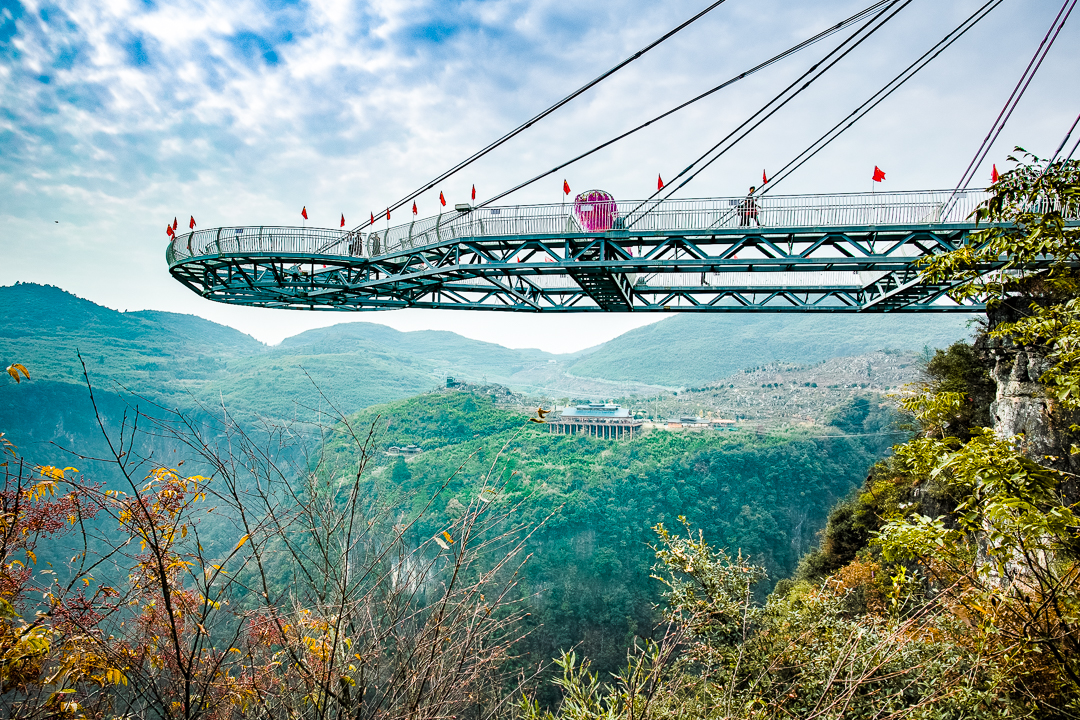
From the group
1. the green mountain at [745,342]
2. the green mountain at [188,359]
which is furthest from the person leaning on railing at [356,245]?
the green mountain at [745,342]

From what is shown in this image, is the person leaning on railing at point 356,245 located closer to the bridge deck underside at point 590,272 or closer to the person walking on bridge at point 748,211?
the bridge deck underside at point 590,272

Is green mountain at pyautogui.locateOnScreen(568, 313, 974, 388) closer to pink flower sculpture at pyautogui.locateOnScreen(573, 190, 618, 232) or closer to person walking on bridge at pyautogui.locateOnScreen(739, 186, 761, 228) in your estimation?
person walking on bridge at pyautogui.locateOnScreen(739, 186, 761, 228)

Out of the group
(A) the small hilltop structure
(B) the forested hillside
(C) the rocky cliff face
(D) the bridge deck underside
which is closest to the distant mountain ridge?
(B) the forested hillside

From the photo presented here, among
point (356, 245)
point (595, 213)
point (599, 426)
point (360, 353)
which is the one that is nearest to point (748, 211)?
point (595, 213)

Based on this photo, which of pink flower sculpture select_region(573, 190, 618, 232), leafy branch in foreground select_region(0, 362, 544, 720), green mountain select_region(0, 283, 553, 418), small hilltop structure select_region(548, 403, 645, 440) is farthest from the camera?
green mountain select_region(0, 283, 553, 418)

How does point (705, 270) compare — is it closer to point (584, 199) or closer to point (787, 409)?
point (584, 199)

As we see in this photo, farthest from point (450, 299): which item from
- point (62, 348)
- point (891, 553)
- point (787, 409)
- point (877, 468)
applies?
point (62, 348)
